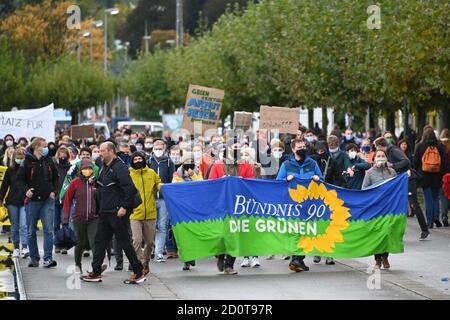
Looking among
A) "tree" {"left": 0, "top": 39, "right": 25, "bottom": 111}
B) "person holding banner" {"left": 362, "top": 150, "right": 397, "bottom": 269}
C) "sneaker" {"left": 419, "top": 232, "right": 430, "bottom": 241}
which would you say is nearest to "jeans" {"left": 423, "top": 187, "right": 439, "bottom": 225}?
"sneaker" {"left": 419, "top": 232, "right": 430, "bottom": 241}

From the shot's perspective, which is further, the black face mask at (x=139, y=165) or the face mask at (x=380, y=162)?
the face mask at (x=380, y=162)

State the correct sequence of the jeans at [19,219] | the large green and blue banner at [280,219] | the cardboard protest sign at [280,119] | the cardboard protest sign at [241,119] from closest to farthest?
the large green and blue banner at [280,219] → the jeans at [19,219] → the cardboard protest sign at [280,119] → the cardboard protest sign at [241,119]

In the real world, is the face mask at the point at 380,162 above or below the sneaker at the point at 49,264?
above

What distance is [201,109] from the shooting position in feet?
96.9

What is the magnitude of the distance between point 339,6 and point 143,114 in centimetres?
5147

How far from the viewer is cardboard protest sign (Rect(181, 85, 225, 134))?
29.2 m

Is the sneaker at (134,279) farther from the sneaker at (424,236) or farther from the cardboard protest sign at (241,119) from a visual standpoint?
the cardboard protest sign at (241,119)

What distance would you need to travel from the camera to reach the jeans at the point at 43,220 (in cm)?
1900

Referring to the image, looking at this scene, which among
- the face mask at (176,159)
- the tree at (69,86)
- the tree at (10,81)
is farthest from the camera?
the tree at (69,86)

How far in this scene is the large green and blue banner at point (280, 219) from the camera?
58.5 feet

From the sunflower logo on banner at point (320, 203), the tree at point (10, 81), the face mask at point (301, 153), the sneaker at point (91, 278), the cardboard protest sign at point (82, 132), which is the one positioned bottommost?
the sneaker at point (91, 278)

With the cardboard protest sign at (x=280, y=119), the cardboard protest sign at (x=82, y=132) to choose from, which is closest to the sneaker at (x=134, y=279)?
the cardboard protest sign at (x=280, y=119)

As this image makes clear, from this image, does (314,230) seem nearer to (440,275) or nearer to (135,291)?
(440,275)

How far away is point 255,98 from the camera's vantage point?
48469 mm
